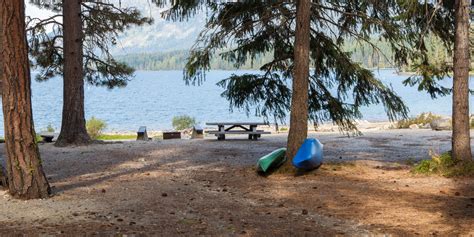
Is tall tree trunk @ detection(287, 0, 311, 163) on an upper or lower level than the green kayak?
upper

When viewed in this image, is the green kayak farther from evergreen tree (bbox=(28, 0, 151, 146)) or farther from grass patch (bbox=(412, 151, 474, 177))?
evergreen tree (bbox=(28, 0, 151, 146))

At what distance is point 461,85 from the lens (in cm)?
864

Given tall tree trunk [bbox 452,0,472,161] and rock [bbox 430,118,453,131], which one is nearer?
tall tree trunk [bbox 452,0,472,161]

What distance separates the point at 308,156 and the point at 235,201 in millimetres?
2192

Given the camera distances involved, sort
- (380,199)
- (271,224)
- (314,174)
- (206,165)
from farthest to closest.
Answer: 1. (206,165)
2. (314,174)
3. (380,199)
4. (271,224)

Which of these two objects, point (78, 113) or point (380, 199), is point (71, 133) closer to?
point (78, 113)

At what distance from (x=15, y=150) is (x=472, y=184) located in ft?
21.0

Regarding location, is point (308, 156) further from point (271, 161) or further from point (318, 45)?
point (318, 45)

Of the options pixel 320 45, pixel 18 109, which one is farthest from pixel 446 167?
pixel 18 109

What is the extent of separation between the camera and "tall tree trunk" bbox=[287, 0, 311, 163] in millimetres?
9422

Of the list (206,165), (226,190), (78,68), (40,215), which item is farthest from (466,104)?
(78,68)

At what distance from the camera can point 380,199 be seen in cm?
709

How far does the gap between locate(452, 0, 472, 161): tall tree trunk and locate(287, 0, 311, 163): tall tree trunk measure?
2.38 metres

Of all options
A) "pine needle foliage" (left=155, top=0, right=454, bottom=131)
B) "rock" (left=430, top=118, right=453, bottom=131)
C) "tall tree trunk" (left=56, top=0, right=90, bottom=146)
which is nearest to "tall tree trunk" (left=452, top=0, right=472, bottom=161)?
"pine needle foliage" (left=155, top=0, right=454, bottom=131)
